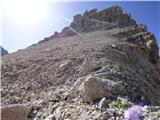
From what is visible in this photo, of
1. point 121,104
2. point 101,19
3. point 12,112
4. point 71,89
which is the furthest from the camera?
point 101,19

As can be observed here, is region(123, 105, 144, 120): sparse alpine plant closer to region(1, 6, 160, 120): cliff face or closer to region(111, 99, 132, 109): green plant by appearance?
region(1, 6, 160, 120): cliff face

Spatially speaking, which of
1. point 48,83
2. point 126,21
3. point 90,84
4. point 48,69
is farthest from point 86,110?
point 126,21

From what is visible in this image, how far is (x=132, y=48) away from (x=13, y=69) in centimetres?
913

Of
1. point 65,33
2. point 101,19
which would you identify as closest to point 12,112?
point 65,33

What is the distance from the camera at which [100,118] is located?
22.4 feet

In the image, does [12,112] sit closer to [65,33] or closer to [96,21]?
[65,33]

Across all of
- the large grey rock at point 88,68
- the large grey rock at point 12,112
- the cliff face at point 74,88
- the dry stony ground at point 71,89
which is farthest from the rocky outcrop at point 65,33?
the large grey rock at point 12,112

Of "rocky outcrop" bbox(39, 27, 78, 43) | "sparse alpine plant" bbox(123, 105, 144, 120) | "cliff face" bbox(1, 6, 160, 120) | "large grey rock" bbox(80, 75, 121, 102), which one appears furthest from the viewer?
"rocky outcrop" bbox(39, 27, 78, 43)

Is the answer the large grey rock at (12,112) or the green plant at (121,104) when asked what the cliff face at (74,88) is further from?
the large grey rock at (12,112)

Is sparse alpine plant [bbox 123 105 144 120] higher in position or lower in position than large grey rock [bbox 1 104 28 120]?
lower

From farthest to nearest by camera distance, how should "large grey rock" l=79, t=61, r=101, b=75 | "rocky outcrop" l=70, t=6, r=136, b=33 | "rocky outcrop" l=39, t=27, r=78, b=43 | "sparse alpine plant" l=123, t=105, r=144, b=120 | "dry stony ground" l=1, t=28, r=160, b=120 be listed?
"rocky outcrop" l=70, t=6, r=136, b=33 < "rocky outcrop" l=39, t=27, r=78, b=43 < "large grey rock" l=79, t=61, r=101, b=75 < "dry stony ground" l=1, t=28, r=160, b=120 < "sparse alpine plant" l=123, t=105, r=144, b=120

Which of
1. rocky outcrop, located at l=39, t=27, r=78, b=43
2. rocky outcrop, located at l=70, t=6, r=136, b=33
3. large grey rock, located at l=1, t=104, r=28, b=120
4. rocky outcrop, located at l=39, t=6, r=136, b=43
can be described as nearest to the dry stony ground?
large grey rock, located at l=1, t=104, r=28, b=120

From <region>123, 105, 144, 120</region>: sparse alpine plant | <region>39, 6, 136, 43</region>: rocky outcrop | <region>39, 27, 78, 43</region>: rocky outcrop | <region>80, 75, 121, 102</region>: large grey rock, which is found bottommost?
<region>123, 105, 144, 120</region>: sparse alpine plant

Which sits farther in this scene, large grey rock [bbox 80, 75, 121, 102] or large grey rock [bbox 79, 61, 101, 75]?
large grey rock [bbox 79, 61, 101, 75]
